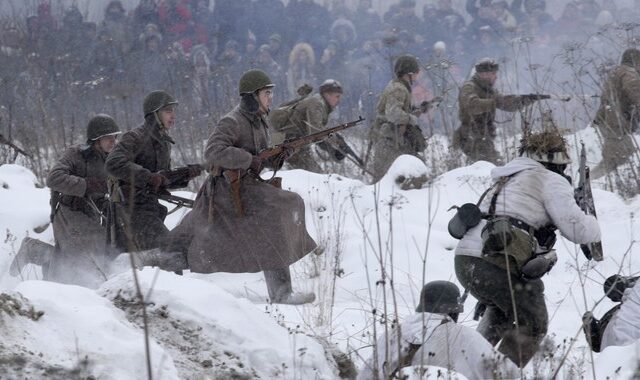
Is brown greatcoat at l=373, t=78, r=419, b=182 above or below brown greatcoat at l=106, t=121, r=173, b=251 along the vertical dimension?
above

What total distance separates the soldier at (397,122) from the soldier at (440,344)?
526 cm

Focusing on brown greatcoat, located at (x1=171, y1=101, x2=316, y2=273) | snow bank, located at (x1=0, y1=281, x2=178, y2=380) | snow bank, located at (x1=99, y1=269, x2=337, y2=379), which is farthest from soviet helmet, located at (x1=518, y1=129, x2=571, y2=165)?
snow bank, located at (x1=0, y1=281, x2=178, y2=380)

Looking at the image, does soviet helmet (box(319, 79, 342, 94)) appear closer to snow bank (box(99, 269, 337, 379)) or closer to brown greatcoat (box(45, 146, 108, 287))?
brown greatcoat (box(45, 146, 108, 287))

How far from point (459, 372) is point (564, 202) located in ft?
3.94

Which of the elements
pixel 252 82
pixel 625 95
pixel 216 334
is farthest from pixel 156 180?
pixel 625 95

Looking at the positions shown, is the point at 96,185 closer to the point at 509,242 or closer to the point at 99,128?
the point at 99,128

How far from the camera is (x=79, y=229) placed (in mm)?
7375

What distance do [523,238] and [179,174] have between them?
9.40 ft

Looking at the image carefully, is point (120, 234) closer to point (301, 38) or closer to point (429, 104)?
point (429, 104)

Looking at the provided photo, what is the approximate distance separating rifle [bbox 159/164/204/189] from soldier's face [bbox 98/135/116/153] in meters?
0.48

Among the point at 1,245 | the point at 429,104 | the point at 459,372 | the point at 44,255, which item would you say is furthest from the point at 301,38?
the point at 459,372

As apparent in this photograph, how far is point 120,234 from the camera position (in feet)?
23.6

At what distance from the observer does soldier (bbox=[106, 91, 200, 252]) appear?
274 inches

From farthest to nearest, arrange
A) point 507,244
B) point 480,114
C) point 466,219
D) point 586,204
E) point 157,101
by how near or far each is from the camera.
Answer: point 480,114 → point 157,101 → point 586,204 → point 466,219 → point 507,244
